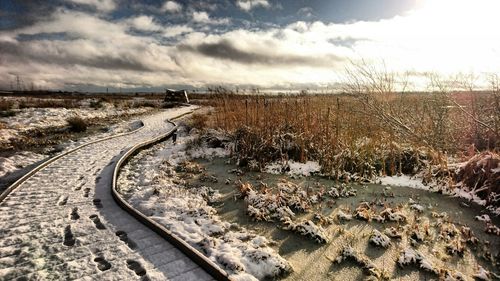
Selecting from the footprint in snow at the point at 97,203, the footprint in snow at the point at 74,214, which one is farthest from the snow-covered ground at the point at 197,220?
the footprint in snow at the point at 74,214

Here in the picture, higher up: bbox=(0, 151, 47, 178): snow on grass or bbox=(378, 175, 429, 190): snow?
bbox=(378, 175, 429, 190): snow

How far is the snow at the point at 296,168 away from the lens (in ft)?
30.2

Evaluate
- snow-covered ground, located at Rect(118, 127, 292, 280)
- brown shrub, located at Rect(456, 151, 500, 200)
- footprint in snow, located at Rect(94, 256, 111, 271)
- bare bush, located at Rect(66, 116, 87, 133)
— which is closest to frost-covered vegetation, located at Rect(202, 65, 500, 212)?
brown shrub, located at Rect(456, 151, 500, 200)

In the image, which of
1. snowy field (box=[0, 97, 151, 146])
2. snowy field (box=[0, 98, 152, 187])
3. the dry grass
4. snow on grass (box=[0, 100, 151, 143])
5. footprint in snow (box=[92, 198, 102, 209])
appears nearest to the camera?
footprint in snow (box=[92, 198, 102, 209])

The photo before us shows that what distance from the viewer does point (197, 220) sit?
6.00 m

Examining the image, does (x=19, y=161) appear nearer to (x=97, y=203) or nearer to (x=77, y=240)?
(x=97, y=203)

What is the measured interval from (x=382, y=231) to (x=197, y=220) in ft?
10.9

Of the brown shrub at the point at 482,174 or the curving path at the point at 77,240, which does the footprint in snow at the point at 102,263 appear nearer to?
the curving path at the point at 77,240

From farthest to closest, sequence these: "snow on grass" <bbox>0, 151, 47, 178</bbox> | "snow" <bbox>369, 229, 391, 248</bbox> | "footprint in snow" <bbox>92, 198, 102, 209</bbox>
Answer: "snow on grass" <bbox>0, 151, 47, 178</bbox>, "footprint in snow" <bbox>92, 198, 102, 209</bbox>, "snow" <bbox>369, 229, 391, 248</bbox>

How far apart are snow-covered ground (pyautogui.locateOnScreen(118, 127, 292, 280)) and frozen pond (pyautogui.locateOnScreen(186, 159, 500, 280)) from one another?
32 cm

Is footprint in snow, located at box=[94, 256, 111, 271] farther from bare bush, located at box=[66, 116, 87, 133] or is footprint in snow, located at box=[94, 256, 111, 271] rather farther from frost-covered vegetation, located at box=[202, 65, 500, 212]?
bare bush, located at box=[66, 116, 87, 133]

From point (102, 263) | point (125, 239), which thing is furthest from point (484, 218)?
point (102, 263)

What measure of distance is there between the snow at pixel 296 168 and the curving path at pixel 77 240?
4462mm

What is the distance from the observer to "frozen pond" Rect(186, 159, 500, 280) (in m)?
4.56
